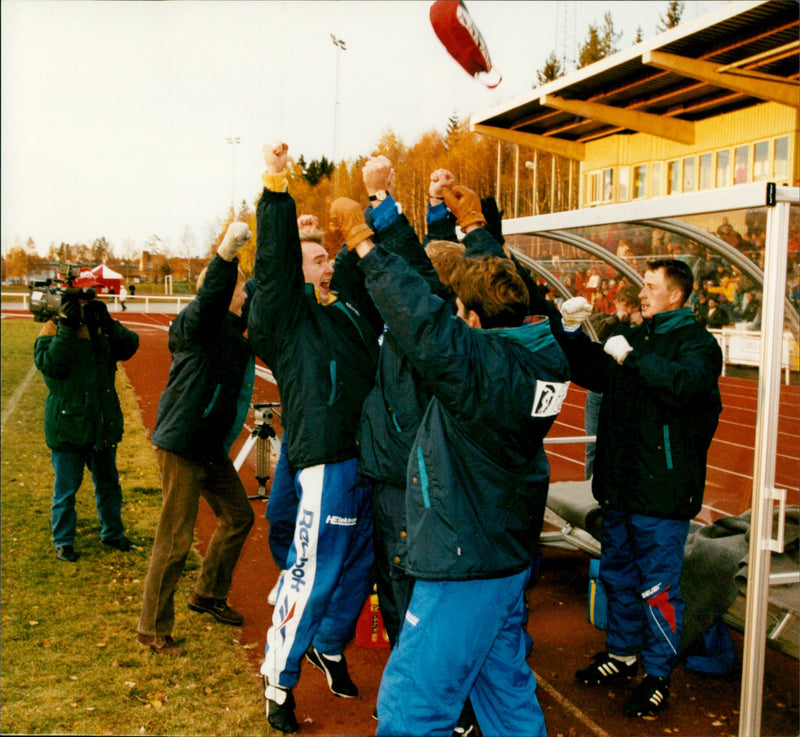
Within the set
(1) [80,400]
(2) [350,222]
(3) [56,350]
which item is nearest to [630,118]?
(1) [80,400]

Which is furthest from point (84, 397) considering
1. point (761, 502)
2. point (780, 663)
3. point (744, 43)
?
point (744, 43)

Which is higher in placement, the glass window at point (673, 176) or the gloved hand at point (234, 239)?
the glass window at point (673, 176)

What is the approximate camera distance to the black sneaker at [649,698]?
3.56 m

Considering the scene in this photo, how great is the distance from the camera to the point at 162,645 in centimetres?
396

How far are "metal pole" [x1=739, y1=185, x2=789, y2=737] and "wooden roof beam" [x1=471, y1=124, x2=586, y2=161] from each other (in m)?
5.10

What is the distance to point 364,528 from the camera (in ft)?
11.6

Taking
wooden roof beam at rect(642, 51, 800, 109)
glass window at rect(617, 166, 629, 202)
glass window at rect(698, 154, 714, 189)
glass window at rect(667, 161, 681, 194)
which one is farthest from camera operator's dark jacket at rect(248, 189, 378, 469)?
glass window at rect(667, 161, 681, 194)

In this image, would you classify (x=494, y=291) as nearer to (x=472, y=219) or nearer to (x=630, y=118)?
(x=472, y=219)

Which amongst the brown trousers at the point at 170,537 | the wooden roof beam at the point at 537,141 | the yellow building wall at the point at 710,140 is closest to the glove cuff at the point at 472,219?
the brown trousers at the point at 170,537

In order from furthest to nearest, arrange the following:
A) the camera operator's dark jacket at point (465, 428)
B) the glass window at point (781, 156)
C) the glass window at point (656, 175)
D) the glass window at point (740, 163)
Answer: the glass window at point (656, 175) → the glass window at point (740, 163) → the glass window at point (781, 156) → the camera operator's dark jacket at point (465, 428)

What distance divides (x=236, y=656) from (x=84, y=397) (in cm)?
204

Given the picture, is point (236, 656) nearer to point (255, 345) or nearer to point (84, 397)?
point (255, 345)

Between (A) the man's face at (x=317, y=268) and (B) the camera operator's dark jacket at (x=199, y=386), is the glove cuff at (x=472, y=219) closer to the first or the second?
(A) the man's face at (x=317, y=268)

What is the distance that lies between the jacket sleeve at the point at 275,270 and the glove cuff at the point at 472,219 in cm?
68
